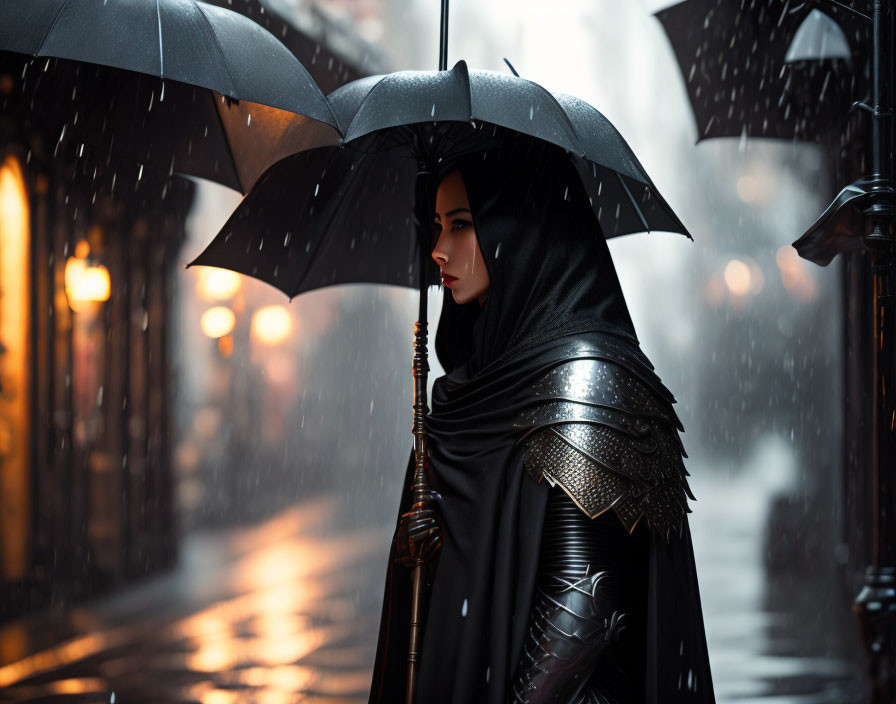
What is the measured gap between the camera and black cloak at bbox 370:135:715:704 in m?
2.00

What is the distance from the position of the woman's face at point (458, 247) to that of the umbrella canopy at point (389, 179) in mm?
138

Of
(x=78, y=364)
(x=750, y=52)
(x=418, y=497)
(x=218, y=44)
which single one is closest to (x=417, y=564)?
(x=418, y=497)

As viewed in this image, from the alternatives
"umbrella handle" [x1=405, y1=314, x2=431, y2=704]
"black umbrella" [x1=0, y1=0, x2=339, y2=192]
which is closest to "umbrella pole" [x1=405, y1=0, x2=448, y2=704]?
"umbrella handle" [x1=405, y1=314, x2=431, y2=704]

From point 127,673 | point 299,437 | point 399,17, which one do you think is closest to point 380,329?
point 299,437

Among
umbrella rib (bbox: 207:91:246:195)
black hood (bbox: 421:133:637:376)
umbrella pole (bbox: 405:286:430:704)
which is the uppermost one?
umbrella rib (bbox: 207:91:246:195)

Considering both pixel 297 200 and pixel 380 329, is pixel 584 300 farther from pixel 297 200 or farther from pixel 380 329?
pixel 380 329

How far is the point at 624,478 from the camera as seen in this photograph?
193 centimetres

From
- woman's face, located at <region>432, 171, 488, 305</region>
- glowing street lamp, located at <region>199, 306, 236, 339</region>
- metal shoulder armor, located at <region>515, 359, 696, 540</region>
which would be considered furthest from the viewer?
glowing street lamp, located at <region>199, 306, 236, 339</region>

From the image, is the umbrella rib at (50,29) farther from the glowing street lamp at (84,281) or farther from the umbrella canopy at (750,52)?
the glowing street lamp at (84,281)

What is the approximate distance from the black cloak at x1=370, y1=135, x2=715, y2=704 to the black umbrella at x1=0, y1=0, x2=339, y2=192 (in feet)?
1.35

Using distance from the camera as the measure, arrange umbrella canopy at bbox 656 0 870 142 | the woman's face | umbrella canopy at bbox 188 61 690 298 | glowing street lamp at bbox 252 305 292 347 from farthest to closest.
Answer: glowing street lamp at bbox 252 305 292 347 < umbrella canopy at bbox 656 0 870 142 < the woman's face < umbrella canopy at bbox 188 61 690 298

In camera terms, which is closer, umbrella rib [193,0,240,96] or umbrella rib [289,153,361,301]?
umbrella rib [193,0,240,96]

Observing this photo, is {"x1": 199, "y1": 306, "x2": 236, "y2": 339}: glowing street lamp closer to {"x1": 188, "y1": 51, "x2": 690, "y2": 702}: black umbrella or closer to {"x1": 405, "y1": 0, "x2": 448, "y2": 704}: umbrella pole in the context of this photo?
{"x1": 188, "y1": 51, "x2": 690, "y2": 702}: black umbrella

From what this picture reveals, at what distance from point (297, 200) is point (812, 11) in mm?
3397
